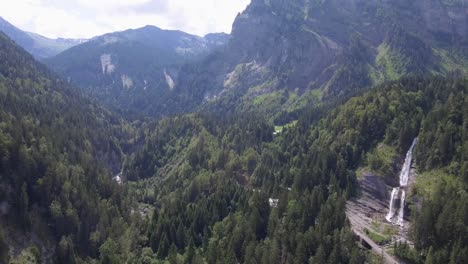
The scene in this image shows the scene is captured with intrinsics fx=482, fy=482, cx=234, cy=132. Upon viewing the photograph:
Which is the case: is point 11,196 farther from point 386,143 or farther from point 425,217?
point 386,143

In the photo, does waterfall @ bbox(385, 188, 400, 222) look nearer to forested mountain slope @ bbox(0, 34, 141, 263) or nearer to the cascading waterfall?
the cascading waterfall

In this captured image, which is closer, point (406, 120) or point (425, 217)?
point (425, 217)

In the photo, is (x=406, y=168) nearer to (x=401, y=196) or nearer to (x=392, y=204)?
(x=401, y=196)

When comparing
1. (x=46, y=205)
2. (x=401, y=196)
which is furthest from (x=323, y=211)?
(x=46, y=205)

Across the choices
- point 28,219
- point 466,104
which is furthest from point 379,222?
point 28,219

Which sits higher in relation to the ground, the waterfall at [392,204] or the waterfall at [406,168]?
the waterfall at [406,168]

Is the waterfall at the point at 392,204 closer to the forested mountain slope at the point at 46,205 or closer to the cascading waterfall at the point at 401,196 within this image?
the cascading waterfall at the point at 401,196

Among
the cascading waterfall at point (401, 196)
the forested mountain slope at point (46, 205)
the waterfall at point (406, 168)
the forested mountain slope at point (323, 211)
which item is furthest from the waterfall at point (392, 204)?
the forested mountain slope at point (46, 205)

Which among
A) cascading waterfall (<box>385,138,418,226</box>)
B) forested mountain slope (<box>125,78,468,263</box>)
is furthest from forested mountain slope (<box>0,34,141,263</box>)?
cascading waterfall (<box>385,138,418,226</box>)
